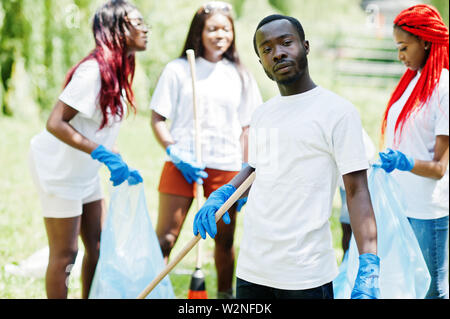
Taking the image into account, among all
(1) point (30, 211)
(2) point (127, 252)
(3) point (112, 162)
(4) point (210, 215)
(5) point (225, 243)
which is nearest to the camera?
(4) point (210, 215)

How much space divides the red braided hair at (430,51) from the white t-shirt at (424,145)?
0.03 m

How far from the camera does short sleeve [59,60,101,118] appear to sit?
8.57 ft

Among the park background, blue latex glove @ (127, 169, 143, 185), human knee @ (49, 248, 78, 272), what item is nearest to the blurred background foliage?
the park background

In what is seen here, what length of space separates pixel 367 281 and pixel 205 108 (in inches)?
65.6

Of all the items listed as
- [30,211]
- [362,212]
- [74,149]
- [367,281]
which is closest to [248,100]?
[74,149]

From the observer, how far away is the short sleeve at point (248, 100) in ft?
10.7

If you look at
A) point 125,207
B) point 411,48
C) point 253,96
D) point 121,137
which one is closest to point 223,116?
point 253,96

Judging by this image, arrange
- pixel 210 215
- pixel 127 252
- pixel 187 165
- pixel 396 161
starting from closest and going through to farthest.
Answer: pixel 210 215 < pixel 396 161 < pixel 127 252 < pixel 187 165

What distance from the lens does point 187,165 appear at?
3.02 meters

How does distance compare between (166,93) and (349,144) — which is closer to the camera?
(349,144)

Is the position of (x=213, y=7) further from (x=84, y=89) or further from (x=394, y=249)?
(x=394, y=249)

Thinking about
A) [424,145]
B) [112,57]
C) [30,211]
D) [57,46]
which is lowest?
[30,211]

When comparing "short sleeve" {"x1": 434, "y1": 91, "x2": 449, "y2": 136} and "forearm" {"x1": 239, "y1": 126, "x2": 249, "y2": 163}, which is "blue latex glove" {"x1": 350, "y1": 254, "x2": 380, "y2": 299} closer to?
"short sleeve" {"x1": 434, "y1": 91, "x2": 449, "y2": 136}

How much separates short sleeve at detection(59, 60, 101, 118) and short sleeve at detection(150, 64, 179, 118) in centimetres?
53
